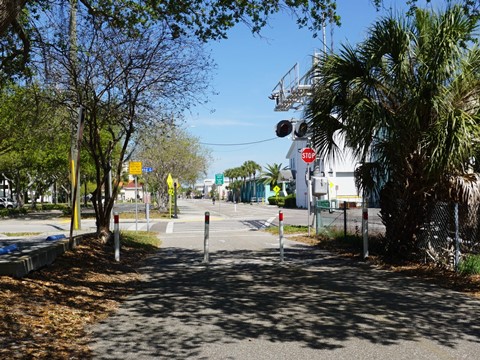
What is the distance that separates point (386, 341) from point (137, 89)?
31.5ft

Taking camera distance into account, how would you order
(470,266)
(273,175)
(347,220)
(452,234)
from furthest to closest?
(273,175) → (347,220) → (452,234) → (470,266)

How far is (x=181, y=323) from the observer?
6.44 m

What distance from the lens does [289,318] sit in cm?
664

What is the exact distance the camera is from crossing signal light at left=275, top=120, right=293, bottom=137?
20984 millimetres

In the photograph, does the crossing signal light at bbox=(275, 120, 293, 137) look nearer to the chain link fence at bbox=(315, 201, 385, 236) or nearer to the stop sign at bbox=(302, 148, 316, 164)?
the stop sign at bbox=(302, 148, 316, 164)

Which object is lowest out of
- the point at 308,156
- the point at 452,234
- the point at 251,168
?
the point at 452,234

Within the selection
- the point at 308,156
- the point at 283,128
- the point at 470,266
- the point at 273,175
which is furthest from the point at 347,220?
the point at 273,175

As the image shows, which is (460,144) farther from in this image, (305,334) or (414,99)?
(305,334)

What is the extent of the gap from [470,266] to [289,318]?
14.4ft

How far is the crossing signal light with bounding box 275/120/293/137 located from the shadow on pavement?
10804mm

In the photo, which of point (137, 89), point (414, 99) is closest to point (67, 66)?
point (137, 89)

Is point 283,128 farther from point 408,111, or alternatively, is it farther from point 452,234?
point 452,234

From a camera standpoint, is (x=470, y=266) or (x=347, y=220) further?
(x=347, y=220)

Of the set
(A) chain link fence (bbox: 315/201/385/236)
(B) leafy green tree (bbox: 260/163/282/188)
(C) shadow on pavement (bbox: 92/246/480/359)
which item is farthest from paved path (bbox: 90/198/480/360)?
(B) leafy green tree (bbox: 260/163/282/188)
